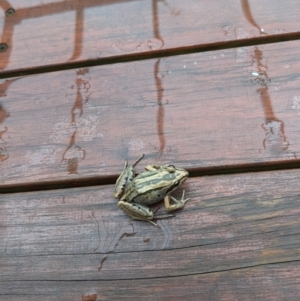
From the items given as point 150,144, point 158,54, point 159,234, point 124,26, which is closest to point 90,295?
point 159,234

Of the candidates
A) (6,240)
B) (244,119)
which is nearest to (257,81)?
(244,119)

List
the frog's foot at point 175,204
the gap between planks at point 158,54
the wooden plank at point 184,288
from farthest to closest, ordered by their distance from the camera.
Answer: the gap between planks at point 158,54 < the frog's foot at point 175,204 < the wooden plank at point 184,288

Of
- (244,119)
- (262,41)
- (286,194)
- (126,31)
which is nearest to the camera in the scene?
(286,194)

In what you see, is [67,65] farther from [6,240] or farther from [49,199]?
[6,240]

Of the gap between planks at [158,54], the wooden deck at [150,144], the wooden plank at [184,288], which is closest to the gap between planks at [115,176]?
the wooden deck at [150,144]

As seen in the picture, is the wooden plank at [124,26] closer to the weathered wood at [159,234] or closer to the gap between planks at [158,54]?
the gap between planks at [158,54]

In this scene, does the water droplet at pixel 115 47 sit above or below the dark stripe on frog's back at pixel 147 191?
above

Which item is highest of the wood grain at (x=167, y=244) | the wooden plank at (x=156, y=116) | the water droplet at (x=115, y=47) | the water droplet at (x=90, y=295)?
the water droplet at (x=115, y=47)

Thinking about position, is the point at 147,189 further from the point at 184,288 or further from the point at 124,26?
the point at 124,26

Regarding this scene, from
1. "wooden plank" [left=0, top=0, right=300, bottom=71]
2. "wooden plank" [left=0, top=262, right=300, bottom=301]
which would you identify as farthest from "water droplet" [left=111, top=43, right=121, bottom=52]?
"wooden plank" [left=0, top=262, right=300, bottom=301]
